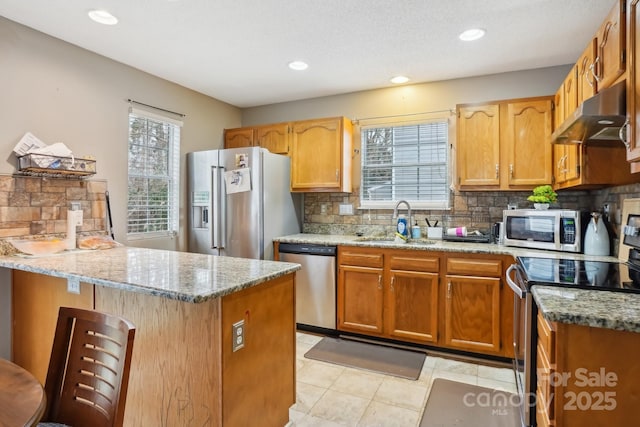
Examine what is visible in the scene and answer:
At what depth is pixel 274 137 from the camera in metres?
4.02

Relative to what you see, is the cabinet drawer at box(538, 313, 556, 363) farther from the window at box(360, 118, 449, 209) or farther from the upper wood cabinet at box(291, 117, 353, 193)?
the upper wood cabinet at box(291, 117, 353, 193)

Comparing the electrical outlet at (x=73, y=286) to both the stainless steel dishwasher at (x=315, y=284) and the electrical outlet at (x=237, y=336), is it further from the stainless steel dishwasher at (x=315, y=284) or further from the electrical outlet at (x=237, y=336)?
the stainless steel dishwasher at (x=315, y=284)

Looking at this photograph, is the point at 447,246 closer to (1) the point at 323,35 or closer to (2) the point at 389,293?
(2) the point at 389,293

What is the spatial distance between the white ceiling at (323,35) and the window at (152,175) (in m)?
0.51

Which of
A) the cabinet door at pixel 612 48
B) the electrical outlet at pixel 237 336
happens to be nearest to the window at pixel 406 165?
the cabinet door at pixel 612 48

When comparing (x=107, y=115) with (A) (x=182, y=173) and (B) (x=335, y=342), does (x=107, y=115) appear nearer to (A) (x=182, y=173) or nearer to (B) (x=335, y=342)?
(A) (x=182, y=173)

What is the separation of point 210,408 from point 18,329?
5.80 feet

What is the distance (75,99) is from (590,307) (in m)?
3.48

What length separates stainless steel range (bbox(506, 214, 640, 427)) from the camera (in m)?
1.61

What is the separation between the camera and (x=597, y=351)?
46.3 inches

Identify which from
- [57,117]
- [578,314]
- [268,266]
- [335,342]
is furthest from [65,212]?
[578,314]

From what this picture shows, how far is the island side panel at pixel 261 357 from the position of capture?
154cm

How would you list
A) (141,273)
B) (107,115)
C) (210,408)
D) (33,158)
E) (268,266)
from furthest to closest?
(107,115) → (33,158) → (268,266) → (141,273) → (210,408)

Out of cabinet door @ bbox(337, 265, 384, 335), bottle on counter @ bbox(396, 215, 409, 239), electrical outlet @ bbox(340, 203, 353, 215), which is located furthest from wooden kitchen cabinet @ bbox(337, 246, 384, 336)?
electrical outlet @ bbox(340, 203, 353, 215)
